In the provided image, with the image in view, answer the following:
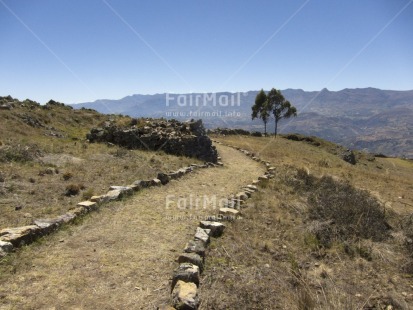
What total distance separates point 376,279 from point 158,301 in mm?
6499

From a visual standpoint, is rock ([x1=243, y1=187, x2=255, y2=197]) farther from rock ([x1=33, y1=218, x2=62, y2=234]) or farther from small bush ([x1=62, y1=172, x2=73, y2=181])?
rock ([x1=33, y1=218, x2=62, y2=234])

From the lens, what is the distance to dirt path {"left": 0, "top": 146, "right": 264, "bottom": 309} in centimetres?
759

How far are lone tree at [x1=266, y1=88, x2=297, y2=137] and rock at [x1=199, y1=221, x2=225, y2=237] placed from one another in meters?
60.9

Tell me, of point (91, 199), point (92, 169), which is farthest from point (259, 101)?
point (91, 199)

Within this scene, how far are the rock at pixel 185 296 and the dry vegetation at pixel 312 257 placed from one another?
0.33 metres

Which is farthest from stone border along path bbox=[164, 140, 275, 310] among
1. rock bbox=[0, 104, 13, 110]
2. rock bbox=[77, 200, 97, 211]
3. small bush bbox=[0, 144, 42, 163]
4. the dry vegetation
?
rock bbox=[0, 104, 13, 110]

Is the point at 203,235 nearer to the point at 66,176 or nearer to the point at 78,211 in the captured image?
the point at 78,211

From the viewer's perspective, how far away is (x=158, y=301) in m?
7.75

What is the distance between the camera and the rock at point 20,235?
9.55 m

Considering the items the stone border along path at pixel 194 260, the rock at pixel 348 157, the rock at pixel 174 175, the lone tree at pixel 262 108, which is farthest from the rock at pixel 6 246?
the lone tree at pixel 262 108

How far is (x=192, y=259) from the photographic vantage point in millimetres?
9258

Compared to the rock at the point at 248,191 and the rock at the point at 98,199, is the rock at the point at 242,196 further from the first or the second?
the rock at the point at 98,199

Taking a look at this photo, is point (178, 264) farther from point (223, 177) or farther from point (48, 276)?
point (223, 177)

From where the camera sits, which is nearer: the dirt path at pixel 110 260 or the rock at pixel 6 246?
the dirt path at pixel 110 260
